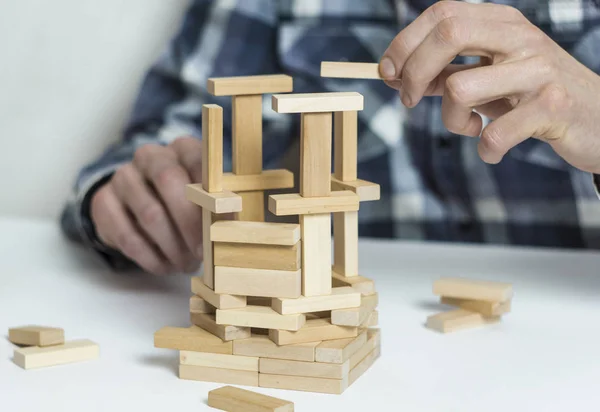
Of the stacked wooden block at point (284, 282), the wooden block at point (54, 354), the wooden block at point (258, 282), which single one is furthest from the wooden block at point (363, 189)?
the wooden block at point (54, 354)

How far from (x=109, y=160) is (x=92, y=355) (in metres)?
0.59

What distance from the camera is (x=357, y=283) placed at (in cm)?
88

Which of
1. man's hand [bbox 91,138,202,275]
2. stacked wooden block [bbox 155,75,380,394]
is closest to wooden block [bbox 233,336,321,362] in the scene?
stacked wooden block [bbox 155,75,380,394]

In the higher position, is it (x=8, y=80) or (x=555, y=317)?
(x=8, y=80)

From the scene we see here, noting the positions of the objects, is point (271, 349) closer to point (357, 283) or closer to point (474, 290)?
point (357, 283)

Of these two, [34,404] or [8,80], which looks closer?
[34,404]

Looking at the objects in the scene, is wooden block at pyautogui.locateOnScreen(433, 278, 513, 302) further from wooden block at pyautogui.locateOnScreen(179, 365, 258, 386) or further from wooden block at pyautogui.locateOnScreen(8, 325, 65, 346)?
wooden block at pyautogui.locateOnScreen(8, 325, 65, 346)

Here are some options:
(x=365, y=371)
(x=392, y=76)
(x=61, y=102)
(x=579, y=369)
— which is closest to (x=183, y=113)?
(x=61, y=102)

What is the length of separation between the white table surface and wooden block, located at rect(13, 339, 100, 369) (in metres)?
0.01

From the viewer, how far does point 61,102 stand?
1767 millimetres

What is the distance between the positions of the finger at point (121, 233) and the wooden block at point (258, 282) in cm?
39

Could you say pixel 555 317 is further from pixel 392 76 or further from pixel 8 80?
pixel 8 80

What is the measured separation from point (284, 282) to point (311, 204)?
84 mm

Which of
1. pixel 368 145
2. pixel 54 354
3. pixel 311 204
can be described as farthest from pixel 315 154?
pixel 368 145
